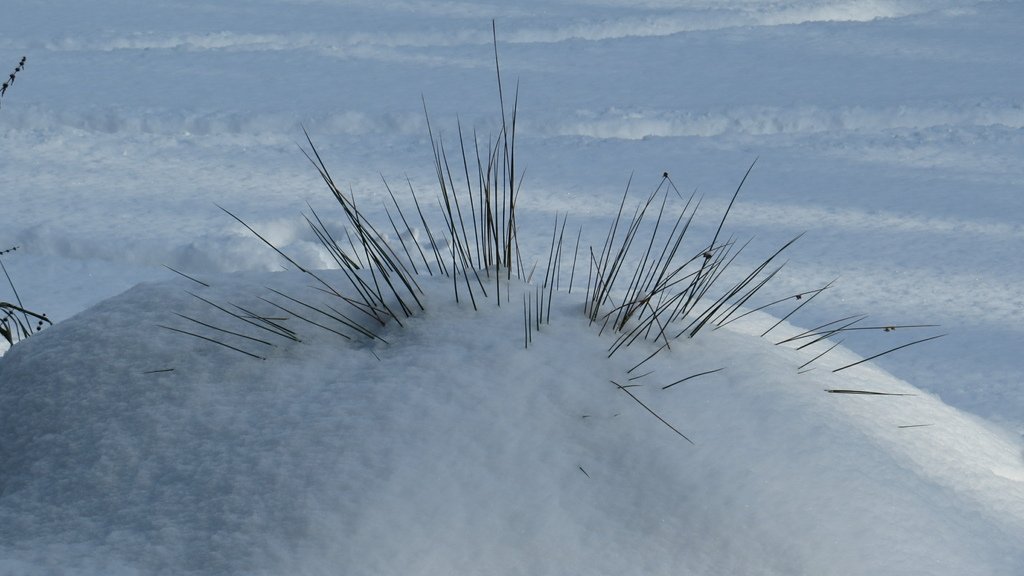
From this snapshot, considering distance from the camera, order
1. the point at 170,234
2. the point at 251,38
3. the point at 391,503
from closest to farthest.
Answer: the point at 391,503
the point at 170,234
the point at 251,38

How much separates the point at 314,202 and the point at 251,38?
2.01 meters

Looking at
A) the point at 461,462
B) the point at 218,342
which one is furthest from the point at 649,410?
the point at 218,342

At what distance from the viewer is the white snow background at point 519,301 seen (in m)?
1.07

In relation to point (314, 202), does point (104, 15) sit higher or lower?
higher

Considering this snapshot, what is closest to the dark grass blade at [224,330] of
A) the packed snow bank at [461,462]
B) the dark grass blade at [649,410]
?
the packed snow bank at [461,462]

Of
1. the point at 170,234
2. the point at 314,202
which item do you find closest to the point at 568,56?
the point at 314,202

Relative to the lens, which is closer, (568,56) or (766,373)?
(766,373)

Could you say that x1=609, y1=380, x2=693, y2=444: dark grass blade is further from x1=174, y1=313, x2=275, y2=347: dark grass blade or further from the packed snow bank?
x1=174, y1=313, x2=275, y2=347: dark grass blade

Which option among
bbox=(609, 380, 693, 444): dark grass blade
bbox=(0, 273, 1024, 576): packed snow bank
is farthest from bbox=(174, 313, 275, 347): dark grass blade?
bbox=(609, 380, 693, 444): dark grass blade

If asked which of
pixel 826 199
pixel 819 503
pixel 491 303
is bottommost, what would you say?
pixel 826 199

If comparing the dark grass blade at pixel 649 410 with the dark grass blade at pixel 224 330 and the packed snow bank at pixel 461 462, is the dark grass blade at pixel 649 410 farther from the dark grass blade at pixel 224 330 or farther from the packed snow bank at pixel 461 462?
the dark grass blade at pixel 224 330

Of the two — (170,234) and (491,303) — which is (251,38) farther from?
(491,303)

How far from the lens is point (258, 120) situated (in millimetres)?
3510

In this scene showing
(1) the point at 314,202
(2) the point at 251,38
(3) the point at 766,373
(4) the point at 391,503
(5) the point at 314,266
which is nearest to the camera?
(4) the point at 391,503
